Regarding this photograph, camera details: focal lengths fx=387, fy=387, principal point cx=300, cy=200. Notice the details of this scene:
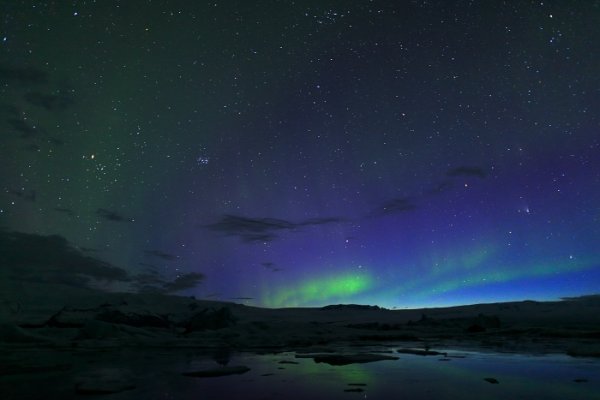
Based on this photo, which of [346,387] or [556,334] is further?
[556,334]

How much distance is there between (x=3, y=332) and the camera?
12141 millimetres

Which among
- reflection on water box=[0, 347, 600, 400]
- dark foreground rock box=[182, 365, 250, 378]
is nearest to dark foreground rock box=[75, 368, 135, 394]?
reflection on water box=[0, 347, 600, 400]

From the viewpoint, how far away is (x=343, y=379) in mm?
6488

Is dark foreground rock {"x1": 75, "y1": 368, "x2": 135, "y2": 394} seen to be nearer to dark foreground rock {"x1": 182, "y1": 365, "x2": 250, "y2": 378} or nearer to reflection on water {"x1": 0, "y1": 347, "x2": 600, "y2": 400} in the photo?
reflection on water {"x1": 0, "y1": 347, "x2": 600, "y2": 400}

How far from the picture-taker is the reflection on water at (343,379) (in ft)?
17.2

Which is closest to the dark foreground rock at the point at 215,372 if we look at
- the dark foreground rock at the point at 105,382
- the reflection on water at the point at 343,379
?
the reflection on water at the point at 343,379

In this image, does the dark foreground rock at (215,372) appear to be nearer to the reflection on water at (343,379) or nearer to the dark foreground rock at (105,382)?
the reflection on water at (343,379)

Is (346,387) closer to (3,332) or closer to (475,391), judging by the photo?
(475,391)

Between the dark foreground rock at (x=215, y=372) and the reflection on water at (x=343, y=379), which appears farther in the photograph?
the dark foreground rock at (x=215, y=372)

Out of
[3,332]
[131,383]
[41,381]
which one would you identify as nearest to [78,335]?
[3,332]

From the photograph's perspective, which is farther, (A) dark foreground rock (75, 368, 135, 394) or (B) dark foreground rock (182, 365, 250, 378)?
(B) dark foreground rock (182, 365, 250, 378)

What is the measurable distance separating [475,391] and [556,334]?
14.3m

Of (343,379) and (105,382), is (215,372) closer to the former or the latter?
(105,382)

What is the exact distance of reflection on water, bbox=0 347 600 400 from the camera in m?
5.24
